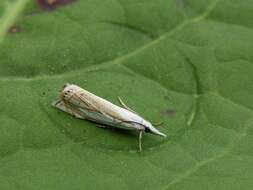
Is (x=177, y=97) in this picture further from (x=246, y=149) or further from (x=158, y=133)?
(x=246, y=149)

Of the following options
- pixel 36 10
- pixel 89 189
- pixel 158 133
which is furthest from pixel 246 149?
pixel 36 10

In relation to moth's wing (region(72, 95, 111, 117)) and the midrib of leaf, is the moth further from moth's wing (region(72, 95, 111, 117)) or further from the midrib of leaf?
the midrib of leaf

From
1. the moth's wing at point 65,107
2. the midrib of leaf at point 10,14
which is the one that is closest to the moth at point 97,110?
the moth's wing at point 65,107

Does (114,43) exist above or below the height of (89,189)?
above

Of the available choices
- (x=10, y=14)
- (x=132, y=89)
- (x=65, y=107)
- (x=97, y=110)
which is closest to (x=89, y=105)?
(x=97, y=110)

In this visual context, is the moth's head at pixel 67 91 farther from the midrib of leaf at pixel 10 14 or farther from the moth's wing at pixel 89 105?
the midrib of leaf at pixel 10 14

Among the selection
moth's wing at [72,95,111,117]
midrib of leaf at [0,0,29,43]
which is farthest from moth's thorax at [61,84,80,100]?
midrib of leaf at [0,0,29,43]

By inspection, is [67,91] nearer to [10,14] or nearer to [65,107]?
[65,107]
